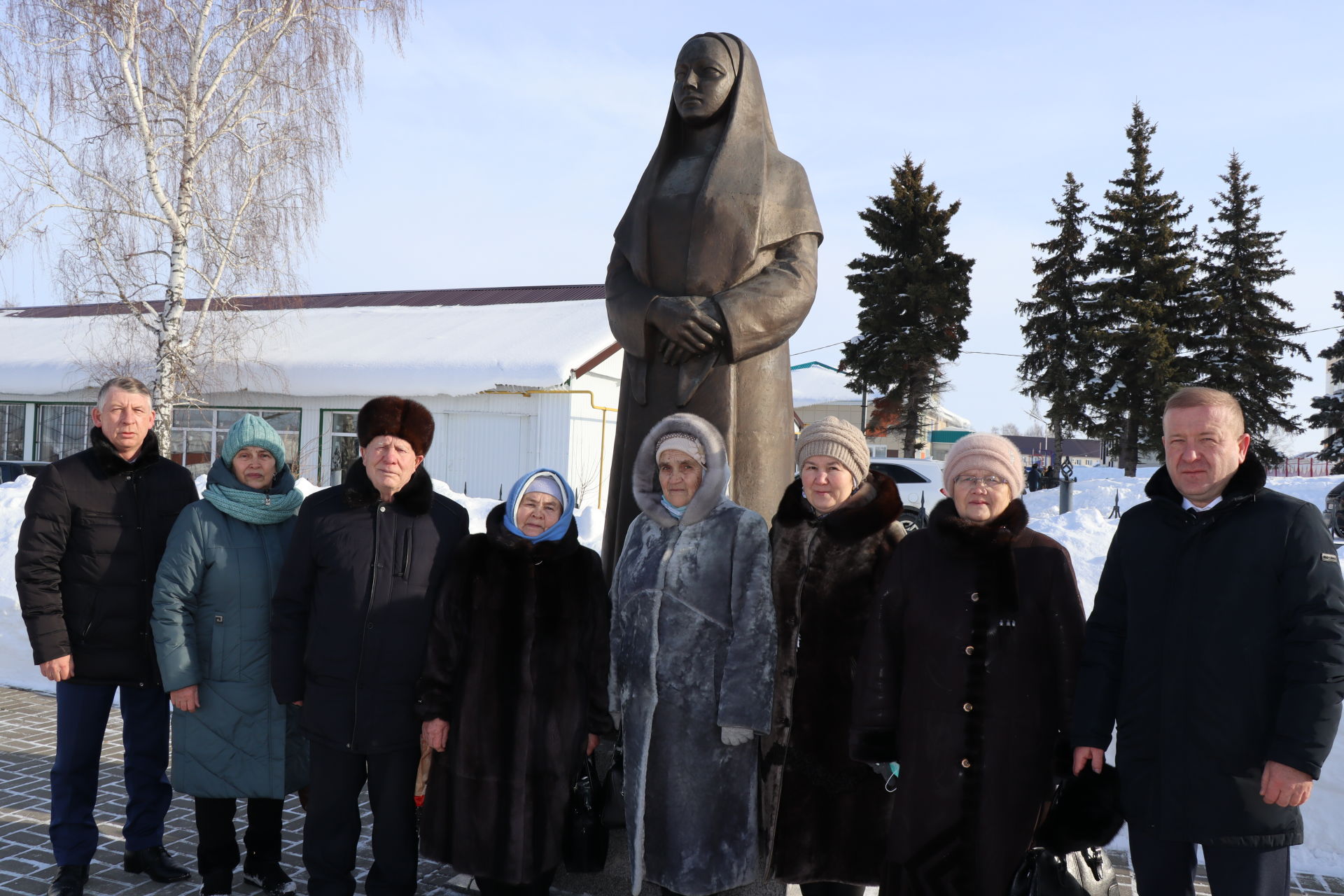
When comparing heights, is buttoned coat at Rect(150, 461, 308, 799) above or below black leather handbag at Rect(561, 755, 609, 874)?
above

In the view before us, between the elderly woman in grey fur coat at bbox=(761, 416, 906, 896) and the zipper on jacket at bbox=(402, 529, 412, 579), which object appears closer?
the elderly woman in grey fur coat at bbox=(761, 416, 906, 896)

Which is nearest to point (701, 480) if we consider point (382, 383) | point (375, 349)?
point (382, 383)

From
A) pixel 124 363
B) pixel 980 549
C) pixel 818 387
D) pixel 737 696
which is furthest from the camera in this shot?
pixel 818 387

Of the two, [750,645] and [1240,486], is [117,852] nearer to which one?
[750,645]

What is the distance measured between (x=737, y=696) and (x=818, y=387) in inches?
1412

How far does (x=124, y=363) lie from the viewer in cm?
1591

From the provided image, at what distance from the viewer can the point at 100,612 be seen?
3.98 m

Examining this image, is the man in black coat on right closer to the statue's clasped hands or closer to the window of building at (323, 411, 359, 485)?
the statue's clasped hands

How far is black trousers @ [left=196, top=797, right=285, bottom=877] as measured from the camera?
152 inches

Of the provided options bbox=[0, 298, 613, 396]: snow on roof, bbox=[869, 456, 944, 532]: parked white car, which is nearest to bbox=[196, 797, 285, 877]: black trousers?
bbox=[0, 298, 613, 396]: snow on roof

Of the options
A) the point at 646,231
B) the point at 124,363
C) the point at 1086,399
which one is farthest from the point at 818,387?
the point at 646,231

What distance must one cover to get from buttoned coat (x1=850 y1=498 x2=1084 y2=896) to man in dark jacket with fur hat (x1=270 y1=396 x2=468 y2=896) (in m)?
1.57

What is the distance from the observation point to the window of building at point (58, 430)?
2148 cm

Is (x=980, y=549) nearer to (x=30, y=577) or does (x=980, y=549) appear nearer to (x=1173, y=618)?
(x=1173, y=618)
